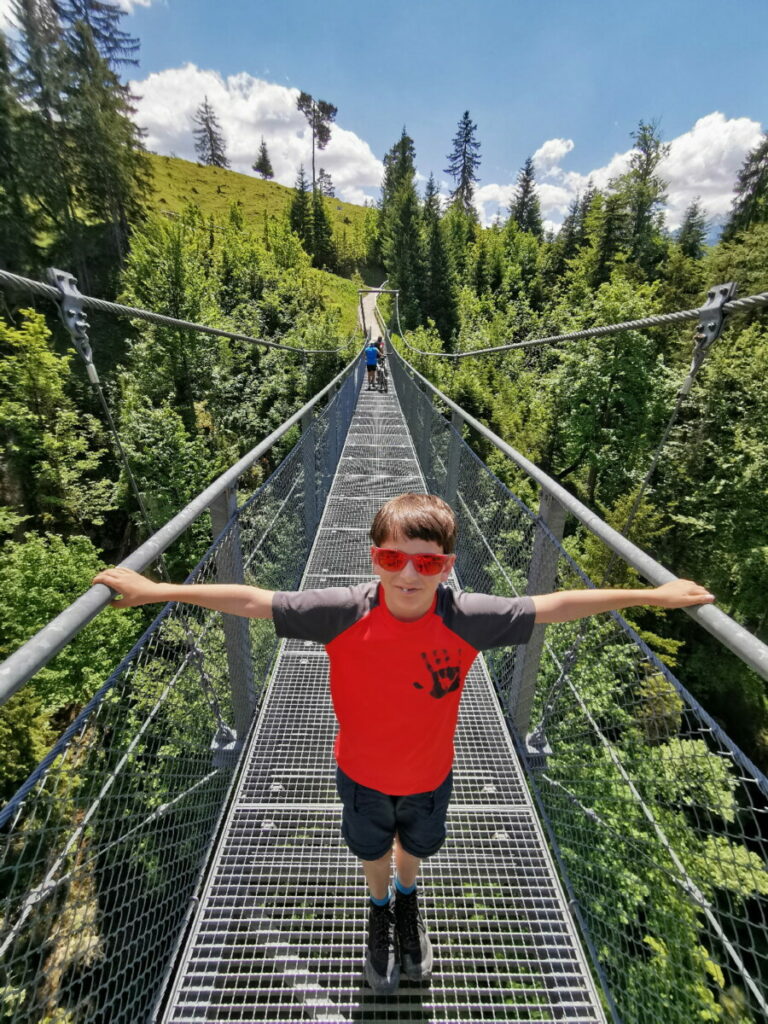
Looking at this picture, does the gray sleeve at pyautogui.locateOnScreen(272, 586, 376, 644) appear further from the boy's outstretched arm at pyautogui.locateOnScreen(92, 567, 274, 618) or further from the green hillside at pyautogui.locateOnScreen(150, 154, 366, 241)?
the green hillside at pyautogui.locateOnScreen(150, 154, 366, 241)

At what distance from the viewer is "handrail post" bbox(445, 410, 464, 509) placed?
11.3 ft

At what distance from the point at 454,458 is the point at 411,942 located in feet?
8.92

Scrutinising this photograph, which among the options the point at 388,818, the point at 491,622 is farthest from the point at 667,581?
the point at 388,818

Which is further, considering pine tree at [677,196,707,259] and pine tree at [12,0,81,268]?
pine tree at [677,196,707,259]

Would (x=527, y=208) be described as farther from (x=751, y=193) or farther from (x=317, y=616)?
(x=317, y=616)

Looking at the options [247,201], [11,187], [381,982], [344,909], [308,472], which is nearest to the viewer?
[381,982]

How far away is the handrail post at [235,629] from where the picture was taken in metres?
1.88

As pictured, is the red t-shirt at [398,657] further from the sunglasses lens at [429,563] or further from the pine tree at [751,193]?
the pine tree at [751,193]

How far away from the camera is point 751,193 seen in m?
24.9

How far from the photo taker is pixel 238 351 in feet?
77.5

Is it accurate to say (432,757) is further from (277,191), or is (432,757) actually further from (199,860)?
(277,191)

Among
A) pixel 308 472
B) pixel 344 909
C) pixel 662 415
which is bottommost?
pixel 662 415

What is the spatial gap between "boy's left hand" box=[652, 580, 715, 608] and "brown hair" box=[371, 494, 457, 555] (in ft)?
1.49

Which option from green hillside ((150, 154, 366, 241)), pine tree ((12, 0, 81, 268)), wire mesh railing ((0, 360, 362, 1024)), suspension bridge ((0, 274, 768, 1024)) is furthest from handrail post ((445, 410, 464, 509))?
green hillside ((150, 154, 366, 241))
